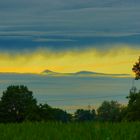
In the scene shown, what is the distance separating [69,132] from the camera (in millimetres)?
14734

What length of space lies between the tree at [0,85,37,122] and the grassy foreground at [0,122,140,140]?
89.5 meters

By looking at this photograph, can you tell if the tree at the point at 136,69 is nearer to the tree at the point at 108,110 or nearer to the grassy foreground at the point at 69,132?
the tree at the point at 108,110

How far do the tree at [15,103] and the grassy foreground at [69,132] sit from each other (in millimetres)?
89494

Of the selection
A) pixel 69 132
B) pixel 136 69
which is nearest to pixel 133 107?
pixel 136 69

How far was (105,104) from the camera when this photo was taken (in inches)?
5458

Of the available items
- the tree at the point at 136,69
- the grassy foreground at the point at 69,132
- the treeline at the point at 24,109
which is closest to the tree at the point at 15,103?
the treeline at the point at 24,109

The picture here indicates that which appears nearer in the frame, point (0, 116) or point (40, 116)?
point (40, 116)

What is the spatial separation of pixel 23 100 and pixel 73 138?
102 meters

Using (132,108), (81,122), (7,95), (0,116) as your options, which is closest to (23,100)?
(7,95)

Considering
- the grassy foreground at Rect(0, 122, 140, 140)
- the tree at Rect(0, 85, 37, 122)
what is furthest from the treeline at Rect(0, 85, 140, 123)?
the grassy foreground at Rect(0, 122, 140, 140)

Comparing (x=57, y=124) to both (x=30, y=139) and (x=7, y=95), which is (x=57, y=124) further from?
(x=7, y=95)

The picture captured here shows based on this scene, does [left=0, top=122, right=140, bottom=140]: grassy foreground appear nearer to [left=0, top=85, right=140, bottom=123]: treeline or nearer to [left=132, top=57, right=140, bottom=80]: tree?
[left=0, top=85, right=140, bottom=123]: treeline

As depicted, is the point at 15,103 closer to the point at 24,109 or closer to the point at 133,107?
the point at 24,109

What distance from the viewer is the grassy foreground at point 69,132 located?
13734 millimetres
